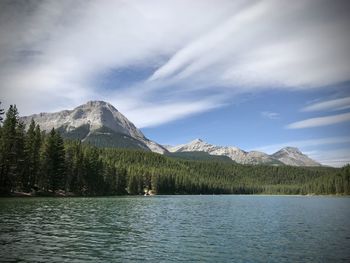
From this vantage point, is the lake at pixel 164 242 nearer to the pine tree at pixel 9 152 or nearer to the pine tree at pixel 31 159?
the pine tree at pixel 9 152

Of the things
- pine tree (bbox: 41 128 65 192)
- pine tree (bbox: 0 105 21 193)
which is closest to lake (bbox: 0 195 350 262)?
pine tree (bbox: 0 105 21 193)

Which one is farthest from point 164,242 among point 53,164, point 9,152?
point 53,164

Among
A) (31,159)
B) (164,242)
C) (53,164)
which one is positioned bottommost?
(164,242)

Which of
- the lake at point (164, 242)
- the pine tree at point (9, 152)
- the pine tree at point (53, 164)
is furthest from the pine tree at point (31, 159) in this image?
the lake at point (164, 242)

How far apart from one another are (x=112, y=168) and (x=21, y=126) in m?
72.8

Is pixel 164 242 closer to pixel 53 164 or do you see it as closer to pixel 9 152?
pixel 9 152

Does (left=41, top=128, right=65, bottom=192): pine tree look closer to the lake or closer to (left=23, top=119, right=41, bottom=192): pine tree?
(left=23, top=119, right=41, bottom=192): pine tree

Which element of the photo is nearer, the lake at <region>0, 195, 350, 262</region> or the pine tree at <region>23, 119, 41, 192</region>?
the lake at <region>0, 195, 350, 262</region>

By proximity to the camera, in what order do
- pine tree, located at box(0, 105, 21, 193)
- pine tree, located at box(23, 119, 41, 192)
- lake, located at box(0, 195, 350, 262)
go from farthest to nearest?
pine tree, located at box(23, 119, 41, 192), pine tree, located at box(0, 105, 21, 193), lake, located at box(0, 195, 350, 262)

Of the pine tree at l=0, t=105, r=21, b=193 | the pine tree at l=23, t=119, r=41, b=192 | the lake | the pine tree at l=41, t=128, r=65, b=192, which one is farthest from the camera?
the pine tree at l=41, t=128, r=65, b=192

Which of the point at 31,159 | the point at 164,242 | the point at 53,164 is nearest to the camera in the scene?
the point at 164,242

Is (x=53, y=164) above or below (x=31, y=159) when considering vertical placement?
below

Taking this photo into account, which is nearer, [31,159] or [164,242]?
[164,242]

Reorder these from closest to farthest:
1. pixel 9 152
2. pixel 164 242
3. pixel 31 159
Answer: pixel 164 242 < pixel 9 152 < pixel 31 159
